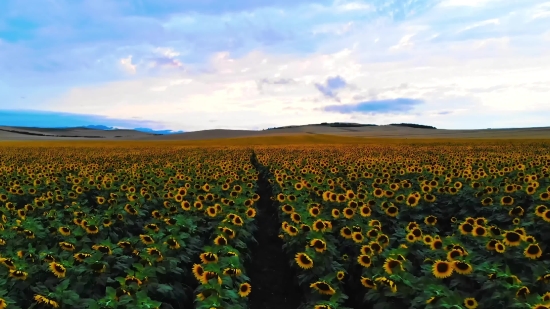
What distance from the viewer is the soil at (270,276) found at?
7.88 meters

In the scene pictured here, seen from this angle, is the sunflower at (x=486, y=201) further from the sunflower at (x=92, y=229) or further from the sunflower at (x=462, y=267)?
the sunflower at (x=92, y=229)

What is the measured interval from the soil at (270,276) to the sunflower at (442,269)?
10.1 ft

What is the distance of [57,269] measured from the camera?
5.29 m

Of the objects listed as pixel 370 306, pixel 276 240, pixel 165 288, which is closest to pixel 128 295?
pixel 165 288

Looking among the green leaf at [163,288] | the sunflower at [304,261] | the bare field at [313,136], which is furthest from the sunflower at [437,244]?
the bare field at [313,136]

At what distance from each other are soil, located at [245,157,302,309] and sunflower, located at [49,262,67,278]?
11.2 ft

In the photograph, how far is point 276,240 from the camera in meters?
11.2

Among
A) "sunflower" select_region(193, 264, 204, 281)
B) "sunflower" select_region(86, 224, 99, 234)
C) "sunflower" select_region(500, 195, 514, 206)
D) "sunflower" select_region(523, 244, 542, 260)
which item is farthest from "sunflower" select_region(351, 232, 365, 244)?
"sunflower" select_region(86, 224, 99, 234)

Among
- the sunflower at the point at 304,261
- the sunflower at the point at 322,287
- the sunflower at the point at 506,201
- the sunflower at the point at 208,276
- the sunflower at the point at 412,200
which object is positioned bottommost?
the sunflower at the point at 322,287

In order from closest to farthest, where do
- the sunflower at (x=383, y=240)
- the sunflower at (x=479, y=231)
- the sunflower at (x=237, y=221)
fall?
the sunflower at (x=479, y=231) → the sunflower at (x=383, y=240) → the sunflower at (x=237, y=221)

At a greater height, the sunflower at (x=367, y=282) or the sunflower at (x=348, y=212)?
the sunflower at (x=348, y=212)

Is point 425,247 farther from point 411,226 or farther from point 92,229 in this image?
point 92,229

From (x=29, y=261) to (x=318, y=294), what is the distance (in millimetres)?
3936

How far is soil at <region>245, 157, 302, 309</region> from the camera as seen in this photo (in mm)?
7879
